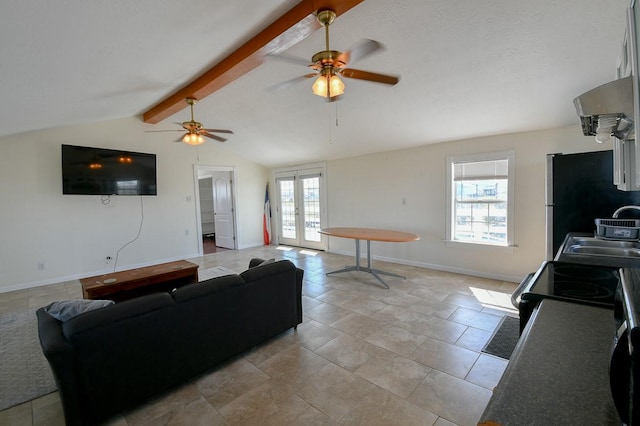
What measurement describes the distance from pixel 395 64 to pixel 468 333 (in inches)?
111

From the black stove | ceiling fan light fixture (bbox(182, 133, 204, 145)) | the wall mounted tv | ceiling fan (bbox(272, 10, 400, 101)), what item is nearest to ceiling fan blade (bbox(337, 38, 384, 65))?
ceiling fan (bbox(272, 10, 400, 101))

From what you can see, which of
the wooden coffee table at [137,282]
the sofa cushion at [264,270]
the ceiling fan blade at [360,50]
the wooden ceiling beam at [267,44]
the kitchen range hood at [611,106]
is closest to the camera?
the kitchen range hood at [611,106]

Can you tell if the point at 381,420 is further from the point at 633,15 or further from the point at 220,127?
the point at 220,127

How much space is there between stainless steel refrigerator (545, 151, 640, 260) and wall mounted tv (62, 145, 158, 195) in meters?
6.31

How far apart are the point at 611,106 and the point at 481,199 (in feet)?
12.5

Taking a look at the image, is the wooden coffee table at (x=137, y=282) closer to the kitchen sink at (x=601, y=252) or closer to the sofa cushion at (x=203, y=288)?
the sofa cushion at (x=203, y=288)

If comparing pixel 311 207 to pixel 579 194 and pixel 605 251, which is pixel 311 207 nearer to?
pixel 579 194

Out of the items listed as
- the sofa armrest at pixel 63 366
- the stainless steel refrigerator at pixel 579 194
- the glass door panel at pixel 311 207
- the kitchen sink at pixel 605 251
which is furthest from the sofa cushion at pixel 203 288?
the glass door panel at pixel 311 207

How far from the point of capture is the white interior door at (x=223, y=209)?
736cm

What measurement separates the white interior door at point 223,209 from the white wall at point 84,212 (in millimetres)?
765

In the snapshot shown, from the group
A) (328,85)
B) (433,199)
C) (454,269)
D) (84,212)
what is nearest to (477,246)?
(454,269)

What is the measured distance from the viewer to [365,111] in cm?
408

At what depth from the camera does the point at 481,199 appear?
4488 millimetres

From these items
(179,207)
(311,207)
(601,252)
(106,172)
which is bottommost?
(601,252)
